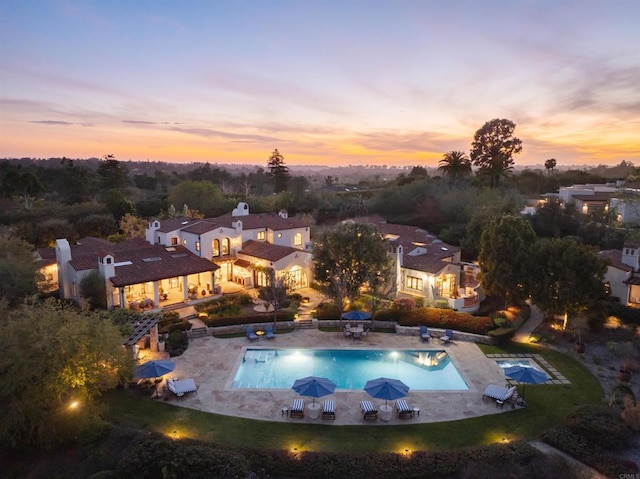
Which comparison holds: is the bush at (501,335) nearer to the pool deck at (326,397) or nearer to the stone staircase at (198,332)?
the pool deck at (326,397)

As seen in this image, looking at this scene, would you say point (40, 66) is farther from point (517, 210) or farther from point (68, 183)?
point (517, 210)

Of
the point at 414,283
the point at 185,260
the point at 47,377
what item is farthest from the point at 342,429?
the point at 185,260

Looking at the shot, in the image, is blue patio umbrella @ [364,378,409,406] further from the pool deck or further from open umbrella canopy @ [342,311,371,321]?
open umbrella canopy @ [342,311,371,321]

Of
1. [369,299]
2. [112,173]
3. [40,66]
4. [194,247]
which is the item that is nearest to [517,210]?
[369,299]

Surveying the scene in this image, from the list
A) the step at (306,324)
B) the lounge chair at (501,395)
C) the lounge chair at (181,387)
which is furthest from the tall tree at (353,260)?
the lounge chair at (181,387)

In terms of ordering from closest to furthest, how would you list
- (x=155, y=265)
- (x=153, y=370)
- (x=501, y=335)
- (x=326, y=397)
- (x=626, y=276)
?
(x=153, y=370)
(x=326, y=397)
(x=501, y=335)
(x=626, y=276)
(x=155, y=265)

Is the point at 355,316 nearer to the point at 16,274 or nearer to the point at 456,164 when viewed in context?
the point at 16,274

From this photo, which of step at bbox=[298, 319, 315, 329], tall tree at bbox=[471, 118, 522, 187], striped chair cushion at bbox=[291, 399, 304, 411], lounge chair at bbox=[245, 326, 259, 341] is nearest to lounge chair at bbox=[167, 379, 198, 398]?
striped chair cushion at bbox=[291, 399, 304, 411]
